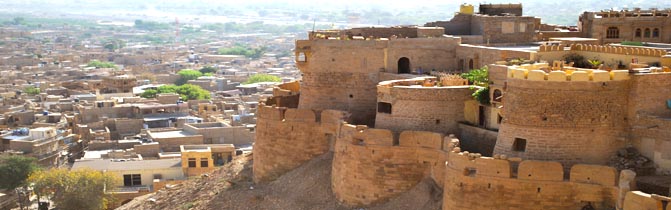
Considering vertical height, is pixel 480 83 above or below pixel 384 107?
above

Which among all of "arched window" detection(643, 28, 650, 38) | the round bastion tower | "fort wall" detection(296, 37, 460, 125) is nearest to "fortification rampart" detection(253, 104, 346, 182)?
"fort wall" detection(296, 37, 460, 125)

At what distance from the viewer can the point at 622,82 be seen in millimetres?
19719

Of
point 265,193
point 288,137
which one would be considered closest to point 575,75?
point 288,137

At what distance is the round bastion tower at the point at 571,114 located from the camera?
1942 cm

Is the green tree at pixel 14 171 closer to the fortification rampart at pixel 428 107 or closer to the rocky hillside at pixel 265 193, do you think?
the rocky hillside at pixel 265 193

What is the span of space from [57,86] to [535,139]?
7317cm

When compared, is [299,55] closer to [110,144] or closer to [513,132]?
[513,132]

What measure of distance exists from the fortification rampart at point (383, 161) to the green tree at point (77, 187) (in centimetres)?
1757

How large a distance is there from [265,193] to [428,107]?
20.7 feet

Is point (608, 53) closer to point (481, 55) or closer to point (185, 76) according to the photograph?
point (481, 55)

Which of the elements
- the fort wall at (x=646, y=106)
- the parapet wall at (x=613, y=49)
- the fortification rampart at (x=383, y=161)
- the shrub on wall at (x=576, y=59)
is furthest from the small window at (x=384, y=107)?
the fort wall at (x=646, y=106)

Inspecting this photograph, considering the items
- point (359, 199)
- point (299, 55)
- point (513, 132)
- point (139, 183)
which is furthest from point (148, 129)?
point (513, 132)

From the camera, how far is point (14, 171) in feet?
145

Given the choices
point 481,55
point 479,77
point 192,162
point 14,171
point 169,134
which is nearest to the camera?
point 479,77
